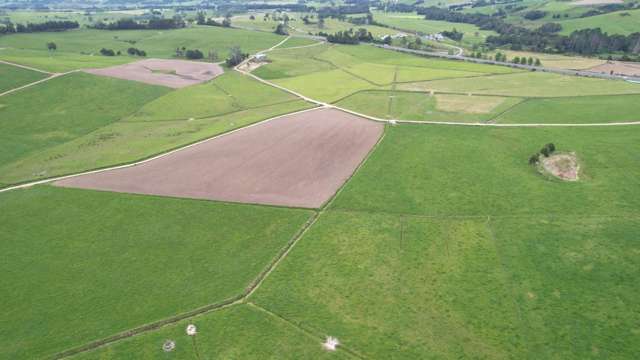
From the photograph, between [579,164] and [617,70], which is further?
[617,70]

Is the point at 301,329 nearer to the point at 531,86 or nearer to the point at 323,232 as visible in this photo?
the point at 323,232

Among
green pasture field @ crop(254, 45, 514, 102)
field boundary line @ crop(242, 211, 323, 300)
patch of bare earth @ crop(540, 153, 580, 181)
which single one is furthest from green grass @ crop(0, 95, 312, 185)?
patch of bare earth @ crop(540, 153, 580, 181)

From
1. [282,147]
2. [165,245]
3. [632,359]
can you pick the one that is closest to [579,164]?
[632,359]

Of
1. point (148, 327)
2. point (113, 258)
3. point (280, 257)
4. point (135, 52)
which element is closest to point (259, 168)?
point (280, 257)

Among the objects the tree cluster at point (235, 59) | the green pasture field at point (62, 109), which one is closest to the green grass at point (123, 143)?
the green pasture field at point (62, 109)

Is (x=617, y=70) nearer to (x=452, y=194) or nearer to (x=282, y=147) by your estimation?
(x=452, y=194)

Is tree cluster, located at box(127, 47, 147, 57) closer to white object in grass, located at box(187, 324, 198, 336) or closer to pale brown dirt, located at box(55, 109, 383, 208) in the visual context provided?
pale brown dirt, located at box(55, 109, 383, 208)
